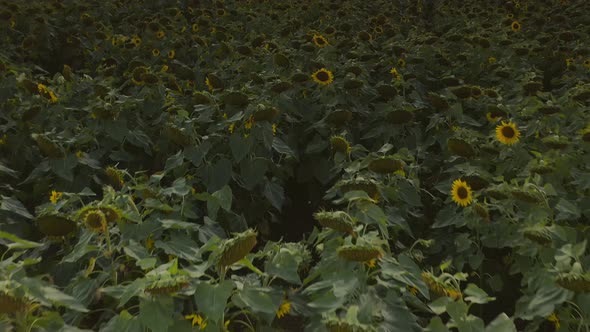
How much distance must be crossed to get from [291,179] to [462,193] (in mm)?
1241

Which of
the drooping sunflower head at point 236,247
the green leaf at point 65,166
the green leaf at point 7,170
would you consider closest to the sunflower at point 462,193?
the drooping sunflower head at point 236,247

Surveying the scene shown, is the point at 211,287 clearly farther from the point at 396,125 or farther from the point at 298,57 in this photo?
the point at 298,57

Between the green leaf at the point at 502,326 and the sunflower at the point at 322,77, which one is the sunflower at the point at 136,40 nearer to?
the sunflower at the point at 322,77

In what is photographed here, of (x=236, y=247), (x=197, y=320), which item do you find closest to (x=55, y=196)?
(x=197, y=320)

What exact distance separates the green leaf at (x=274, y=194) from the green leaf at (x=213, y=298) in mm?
1144

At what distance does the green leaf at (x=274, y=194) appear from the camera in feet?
7.02

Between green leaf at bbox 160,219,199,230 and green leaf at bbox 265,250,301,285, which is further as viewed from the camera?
green leaf at bbox 160,219,199,230

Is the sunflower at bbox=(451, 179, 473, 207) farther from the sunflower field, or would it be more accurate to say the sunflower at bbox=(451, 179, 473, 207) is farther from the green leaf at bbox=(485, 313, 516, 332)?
the green leaf at bbox=(485, 313, 516, 332)

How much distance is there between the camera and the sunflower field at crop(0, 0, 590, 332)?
3.50ft

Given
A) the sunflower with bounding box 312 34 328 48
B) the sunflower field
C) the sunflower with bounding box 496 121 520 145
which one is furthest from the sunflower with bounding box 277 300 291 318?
the sunflower with bounding box 312 34 328 48

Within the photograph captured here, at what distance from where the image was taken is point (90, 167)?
2.16 meters

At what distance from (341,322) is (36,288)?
1.65ft

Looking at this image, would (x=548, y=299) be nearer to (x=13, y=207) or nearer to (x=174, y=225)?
(x=174, y=225)

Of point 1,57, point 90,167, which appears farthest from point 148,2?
point 90,167
